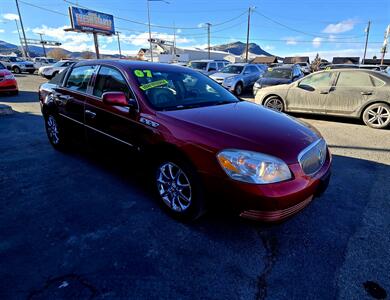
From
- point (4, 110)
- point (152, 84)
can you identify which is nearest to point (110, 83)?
point (152, 84)

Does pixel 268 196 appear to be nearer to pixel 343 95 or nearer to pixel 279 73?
pixel 343 95

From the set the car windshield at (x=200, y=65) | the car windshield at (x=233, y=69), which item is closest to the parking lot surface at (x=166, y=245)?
the car windshield at (x=233, y=69)

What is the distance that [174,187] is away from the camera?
2689 mm

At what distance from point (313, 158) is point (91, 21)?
34.6m

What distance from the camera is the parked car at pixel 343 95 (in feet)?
20.9

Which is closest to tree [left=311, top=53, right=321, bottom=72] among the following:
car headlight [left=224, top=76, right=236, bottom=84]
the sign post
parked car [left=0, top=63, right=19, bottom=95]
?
car headlight [left=224, top=76, right=236, bottom=84]

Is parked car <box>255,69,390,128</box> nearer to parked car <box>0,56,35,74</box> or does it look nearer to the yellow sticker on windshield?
the yellow sticker on windshield

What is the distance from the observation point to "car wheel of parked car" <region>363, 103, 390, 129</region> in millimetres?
6277

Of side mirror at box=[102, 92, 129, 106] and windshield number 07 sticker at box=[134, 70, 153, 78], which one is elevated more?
windshield number 07 sticker at box=[134, 70, 153, 78]

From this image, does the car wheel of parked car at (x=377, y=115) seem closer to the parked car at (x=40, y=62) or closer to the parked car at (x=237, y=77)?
the parked car at (x=237, y=77)

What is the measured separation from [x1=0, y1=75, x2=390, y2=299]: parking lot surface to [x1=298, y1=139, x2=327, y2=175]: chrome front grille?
1.92 ft

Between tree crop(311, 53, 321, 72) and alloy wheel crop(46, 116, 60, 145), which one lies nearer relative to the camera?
alloy wheel crop(46, 116, 60, 145)

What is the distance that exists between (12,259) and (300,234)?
2.59m

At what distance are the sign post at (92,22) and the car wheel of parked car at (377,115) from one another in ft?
101
